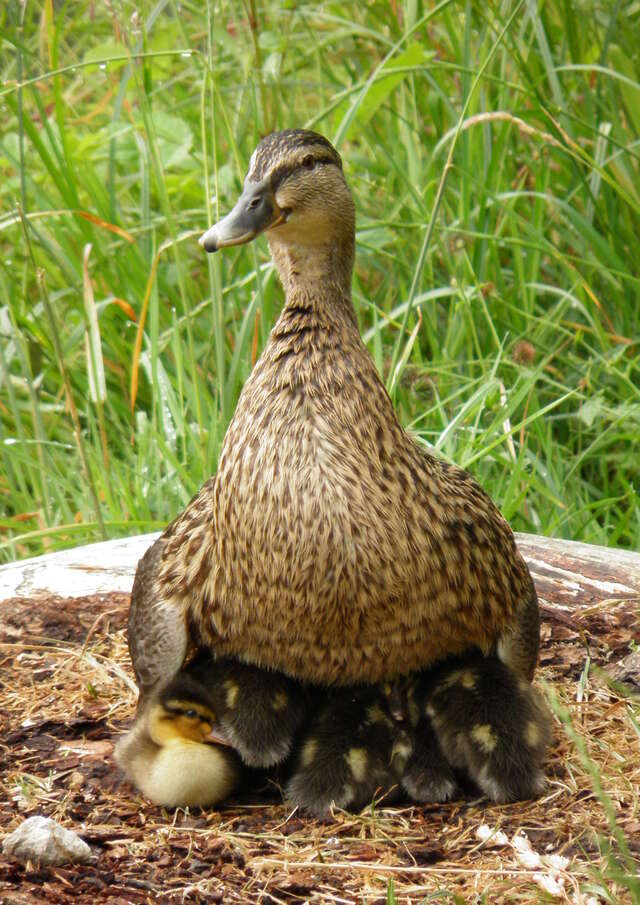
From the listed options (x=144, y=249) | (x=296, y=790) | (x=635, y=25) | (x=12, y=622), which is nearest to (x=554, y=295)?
(x=635, y=25)

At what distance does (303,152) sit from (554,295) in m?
2.33

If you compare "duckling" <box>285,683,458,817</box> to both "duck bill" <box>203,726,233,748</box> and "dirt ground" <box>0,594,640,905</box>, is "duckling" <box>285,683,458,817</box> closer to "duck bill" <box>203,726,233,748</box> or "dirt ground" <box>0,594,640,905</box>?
"dirt ground" <box>0,594,640,905</box>

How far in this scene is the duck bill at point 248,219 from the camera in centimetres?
305

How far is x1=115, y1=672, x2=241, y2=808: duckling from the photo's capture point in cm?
313

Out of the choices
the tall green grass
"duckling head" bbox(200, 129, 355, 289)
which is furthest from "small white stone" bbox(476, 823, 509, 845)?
the tall green grass

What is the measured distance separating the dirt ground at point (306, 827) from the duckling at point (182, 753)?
0.05m

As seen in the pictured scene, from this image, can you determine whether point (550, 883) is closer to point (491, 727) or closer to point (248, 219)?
point (491, 727)

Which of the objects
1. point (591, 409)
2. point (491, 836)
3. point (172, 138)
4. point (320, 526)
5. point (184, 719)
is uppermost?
point (172, 138)

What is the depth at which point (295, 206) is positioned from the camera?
3213 mm

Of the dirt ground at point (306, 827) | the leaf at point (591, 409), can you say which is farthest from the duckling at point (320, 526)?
the leaf at point (591, 409)

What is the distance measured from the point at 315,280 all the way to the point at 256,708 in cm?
98

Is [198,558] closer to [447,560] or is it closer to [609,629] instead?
[447,560]

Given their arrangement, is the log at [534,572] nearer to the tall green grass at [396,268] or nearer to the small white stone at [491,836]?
the tall green grass at [396,268]

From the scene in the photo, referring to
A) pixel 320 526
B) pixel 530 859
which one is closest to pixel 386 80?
pixel 320 526
